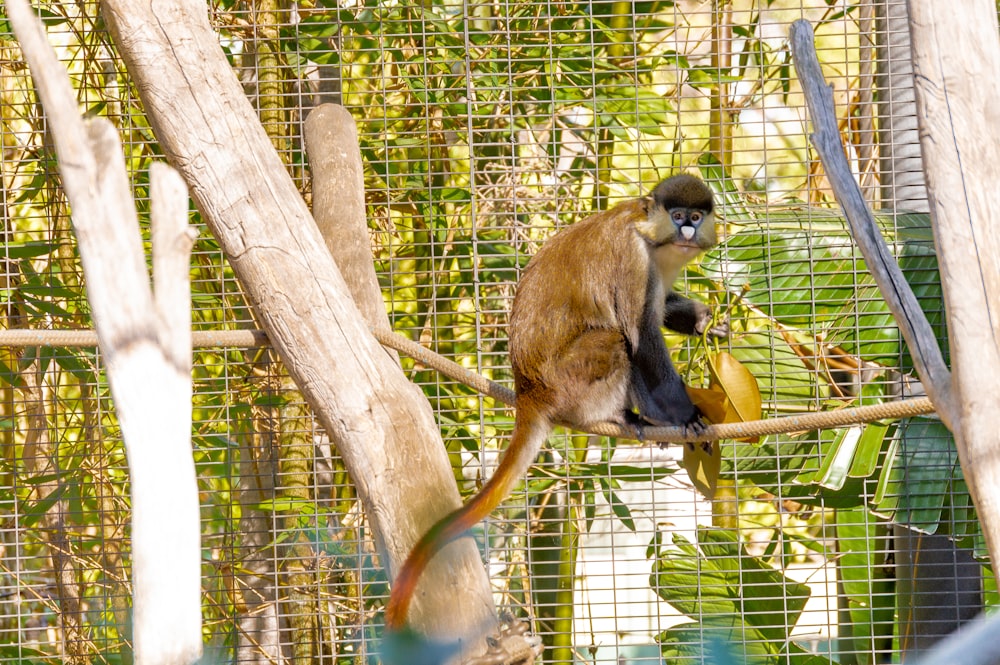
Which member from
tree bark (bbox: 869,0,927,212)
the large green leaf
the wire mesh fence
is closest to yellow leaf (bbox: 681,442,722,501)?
the wire mesh fence

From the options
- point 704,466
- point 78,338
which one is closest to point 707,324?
point 704,466

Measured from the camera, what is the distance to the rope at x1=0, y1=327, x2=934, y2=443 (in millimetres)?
2830

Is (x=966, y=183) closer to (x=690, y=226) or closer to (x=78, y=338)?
(x=690, y=226)

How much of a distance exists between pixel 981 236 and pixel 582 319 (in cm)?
153

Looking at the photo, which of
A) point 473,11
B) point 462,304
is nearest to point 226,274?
point 462,304

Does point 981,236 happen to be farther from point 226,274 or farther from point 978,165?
point 226,274

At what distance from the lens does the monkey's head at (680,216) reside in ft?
11.4

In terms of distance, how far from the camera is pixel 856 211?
233 centimetres

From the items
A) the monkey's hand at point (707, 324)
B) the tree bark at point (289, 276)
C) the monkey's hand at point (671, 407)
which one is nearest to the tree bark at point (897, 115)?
the monkey's hand at point (707, 324)

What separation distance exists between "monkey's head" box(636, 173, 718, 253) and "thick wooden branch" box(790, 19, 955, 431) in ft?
3.67

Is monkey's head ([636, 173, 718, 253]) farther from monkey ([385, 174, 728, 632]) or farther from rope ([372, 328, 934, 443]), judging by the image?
rope ([372, 328, 934, 443])

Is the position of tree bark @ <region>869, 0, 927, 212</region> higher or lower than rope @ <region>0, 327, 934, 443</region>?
higher

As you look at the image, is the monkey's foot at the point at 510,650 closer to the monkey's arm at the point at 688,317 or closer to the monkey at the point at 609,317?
the monkey at the point at 609,317

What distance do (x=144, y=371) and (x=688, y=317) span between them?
2.40 m
